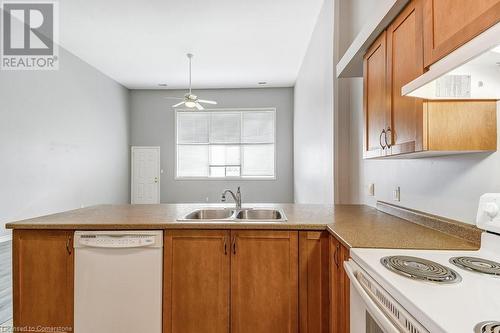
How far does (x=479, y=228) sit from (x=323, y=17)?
3.10 m

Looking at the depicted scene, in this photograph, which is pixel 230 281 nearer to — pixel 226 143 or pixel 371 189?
pixel 371 189

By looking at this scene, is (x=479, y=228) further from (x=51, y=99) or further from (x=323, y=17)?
(x=51, y=99)

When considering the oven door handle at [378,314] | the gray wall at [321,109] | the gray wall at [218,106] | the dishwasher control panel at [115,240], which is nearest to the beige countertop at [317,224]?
the dishwasher control panel at [115,240]

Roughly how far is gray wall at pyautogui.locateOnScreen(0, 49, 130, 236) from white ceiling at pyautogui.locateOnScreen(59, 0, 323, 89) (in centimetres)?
69

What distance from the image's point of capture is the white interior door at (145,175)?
23.8ft

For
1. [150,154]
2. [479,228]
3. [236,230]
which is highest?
[150,154]

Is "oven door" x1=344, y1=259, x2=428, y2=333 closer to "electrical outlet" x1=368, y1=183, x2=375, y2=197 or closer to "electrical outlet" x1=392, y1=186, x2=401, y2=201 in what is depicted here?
"electrical outlet" x1=392, y1=186, x2=401, y2=201

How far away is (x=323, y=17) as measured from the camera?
3.41 m

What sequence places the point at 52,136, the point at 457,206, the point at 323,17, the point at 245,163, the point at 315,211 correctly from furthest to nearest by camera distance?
the point at 245,163
the point at 52,136
the point at 323,17
the point at 315,211
the point at 457,206

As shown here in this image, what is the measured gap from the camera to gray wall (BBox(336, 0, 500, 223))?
4.18 feet

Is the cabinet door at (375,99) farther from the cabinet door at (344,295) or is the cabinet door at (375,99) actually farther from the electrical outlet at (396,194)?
the cabinet door at (344,295)

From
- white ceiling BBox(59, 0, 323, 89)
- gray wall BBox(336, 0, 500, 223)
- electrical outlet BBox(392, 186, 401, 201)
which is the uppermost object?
white ceiling BBox(59, 0, 323, 89)

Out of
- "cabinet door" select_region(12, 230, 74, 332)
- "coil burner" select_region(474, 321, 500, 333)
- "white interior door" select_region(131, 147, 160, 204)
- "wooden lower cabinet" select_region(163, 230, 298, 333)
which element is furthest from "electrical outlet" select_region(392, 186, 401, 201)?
"white interior door" select_region(131, 147, 160, 204)

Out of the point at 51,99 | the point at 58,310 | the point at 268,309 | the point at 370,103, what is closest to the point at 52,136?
the point at 51,99
